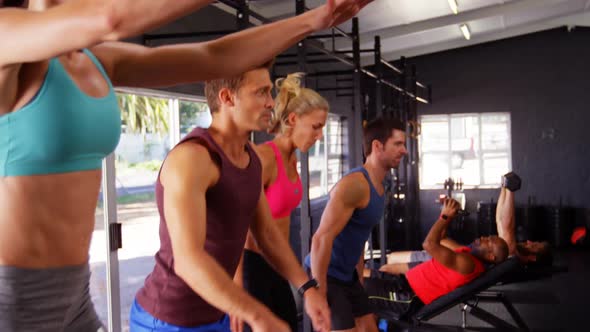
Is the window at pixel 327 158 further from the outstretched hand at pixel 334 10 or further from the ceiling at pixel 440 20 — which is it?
the outstretched hand at pixel 334 10

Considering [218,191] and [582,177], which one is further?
[582,177]

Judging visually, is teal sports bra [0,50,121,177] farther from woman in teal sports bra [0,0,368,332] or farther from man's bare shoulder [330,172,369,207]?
man's bare shoulder [330,172,369,207]

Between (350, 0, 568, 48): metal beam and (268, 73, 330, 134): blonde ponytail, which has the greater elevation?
(350, 0, 568, 48): metal beam

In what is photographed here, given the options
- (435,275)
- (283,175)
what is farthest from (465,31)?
(283,175)

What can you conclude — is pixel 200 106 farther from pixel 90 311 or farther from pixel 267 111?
pixel 90 311

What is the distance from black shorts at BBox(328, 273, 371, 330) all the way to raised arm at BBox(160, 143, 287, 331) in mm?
1562

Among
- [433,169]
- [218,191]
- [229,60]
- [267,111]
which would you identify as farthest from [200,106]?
[433,169]

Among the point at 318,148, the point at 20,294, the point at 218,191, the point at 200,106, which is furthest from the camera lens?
the point at 318,148

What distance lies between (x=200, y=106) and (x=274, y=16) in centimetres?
134

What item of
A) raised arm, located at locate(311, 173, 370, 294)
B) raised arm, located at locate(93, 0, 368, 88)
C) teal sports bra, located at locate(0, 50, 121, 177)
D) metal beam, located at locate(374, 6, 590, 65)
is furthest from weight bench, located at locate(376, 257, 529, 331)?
metal beam, located at locate(374, 6, 590, 65)

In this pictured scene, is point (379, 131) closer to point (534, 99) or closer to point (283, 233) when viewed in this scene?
point (283, 233)

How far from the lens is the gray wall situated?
955cm

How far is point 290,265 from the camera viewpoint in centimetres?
167

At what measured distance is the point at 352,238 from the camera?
292cm
